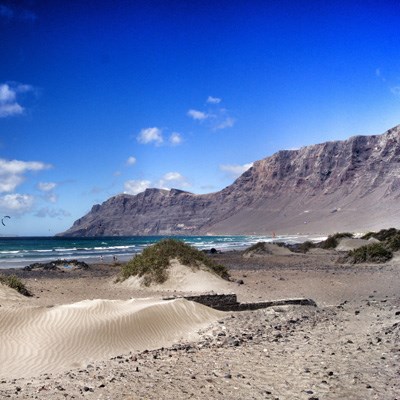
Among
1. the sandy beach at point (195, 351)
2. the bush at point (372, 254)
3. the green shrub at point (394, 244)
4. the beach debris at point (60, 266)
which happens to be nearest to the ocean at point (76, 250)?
the beach debris at point (60, 266)

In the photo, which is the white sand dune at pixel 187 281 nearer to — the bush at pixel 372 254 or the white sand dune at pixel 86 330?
the white sand dune at pixel 86 330

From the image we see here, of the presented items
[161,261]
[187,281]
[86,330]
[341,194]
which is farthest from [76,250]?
[341,194]

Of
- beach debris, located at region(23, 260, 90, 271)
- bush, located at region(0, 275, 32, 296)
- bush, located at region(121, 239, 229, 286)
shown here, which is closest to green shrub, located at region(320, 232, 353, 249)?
beach debris, located at region(23, 260, 90, 271)

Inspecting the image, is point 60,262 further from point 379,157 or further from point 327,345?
point 379,157

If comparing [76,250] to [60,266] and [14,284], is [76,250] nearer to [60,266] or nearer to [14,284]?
[60,266]

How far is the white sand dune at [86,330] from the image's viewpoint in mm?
9555

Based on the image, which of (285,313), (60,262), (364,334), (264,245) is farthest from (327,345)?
(264,245)

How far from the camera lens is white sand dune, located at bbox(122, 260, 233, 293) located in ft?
67.1

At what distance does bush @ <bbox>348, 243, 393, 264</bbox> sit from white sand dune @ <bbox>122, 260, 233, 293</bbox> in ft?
48.5

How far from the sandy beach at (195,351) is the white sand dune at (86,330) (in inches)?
1.0

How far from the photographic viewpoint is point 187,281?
21219 mm

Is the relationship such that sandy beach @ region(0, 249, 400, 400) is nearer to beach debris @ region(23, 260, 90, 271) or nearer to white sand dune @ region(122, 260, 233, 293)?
white sand dune @ region(122, 260, 233, 293)

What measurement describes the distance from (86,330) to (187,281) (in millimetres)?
10186

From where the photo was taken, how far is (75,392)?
653 cm
